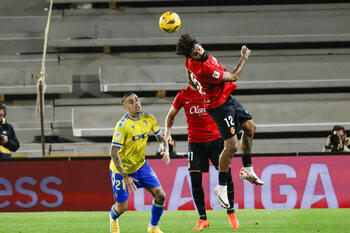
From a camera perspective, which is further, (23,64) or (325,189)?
(23,64)

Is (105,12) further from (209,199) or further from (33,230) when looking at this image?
(33,230)

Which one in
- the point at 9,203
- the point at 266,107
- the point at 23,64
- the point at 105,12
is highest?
the point at 105,12

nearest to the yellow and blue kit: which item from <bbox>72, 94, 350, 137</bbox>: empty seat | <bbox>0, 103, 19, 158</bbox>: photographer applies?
<bbox>0, 103, 19, 158</bbox>: photographer

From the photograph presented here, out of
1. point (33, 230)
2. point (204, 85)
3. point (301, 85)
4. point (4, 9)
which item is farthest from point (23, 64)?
point (204, 85)

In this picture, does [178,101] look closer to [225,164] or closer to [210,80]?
[225,164]

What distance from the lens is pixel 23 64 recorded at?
17.5 meters

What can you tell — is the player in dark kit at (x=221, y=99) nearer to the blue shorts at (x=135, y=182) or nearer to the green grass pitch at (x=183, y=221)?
the blue shorts at (x=135, y=182)

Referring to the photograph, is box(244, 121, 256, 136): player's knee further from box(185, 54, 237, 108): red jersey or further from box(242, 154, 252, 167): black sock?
box(185, 54, 237, 108): red jersey

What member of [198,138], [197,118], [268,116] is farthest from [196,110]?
[268,116]

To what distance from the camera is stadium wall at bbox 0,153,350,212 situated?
11.2 metres

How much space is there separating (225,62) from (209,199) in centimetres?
702

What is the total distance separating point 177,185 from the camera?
11.4 metres

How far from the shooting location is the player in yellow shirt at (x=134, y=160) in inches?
284

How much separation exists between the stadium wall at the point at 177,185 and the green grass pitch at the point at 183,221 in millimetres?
428
